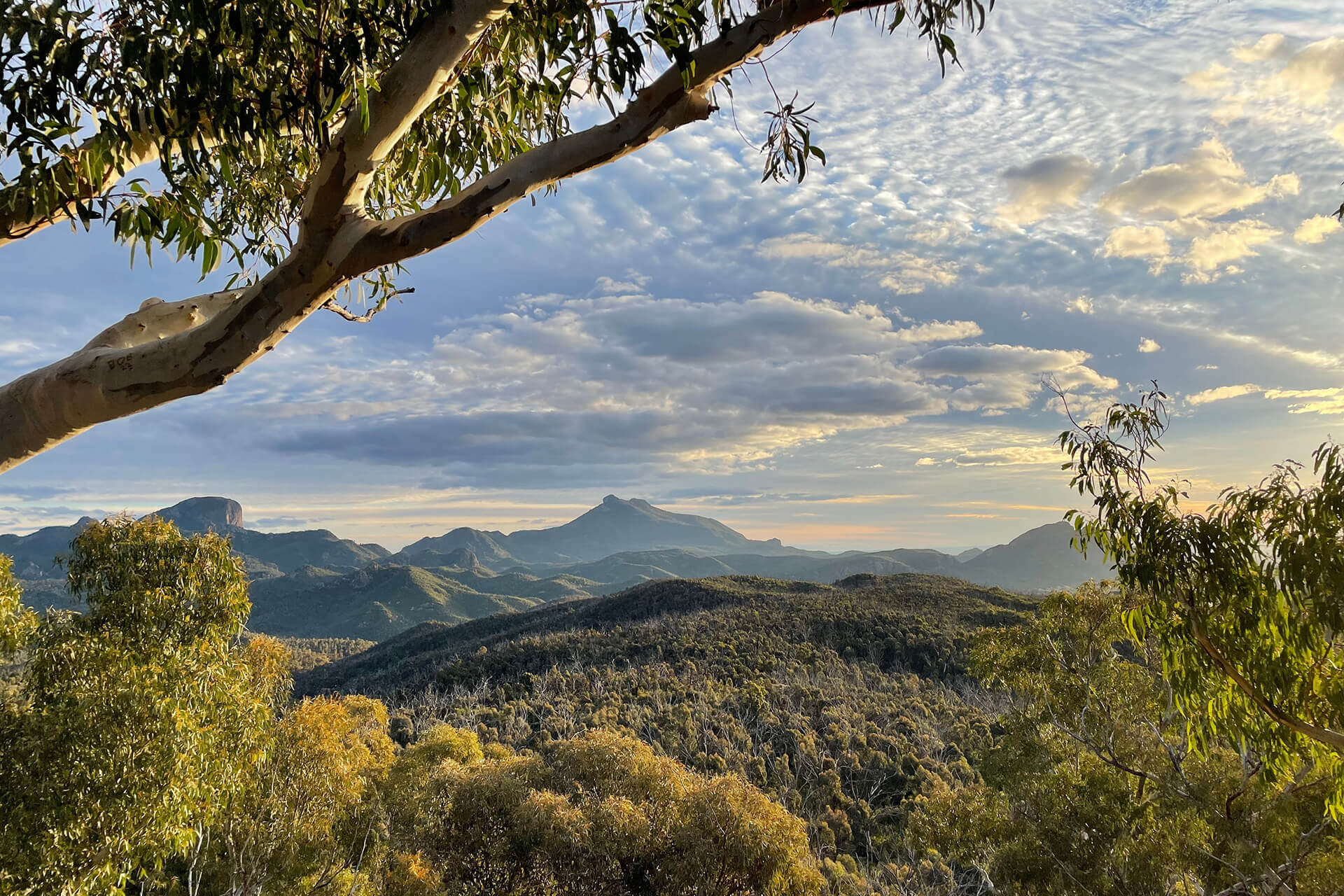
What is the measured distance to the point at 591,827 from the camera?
1086cm

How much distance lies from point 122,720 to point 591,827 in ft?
26.4

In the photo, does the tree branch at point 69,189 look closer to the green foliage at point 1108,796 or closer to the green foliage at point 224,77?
the green foliage at point 224,77

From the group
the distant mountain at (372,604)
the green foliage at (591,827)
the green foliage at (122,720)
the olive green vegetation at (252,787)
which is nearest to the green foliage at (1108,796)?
the green foliage at (591,827)

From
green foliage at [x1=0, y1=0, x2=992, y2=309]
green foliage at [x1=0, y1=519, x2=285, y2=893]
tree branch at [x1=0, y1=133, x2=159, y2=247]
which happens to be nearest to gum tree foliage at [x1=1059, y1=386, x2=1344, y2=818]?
green foliage at [x1=0, y1=0, x2=992, y2=309]

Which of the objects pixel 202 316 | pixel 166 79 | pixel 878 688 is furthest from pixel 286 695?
pixel 878 688

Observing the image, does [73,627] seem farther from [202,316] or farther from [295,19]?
[295,19]

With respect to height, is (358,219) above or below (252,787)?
above

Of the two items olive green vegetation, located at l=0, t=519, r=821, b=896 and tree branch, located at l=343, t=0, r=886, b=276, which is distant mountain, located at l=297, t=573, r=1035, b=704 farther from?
tree branch, located at l=343, t=0, r=886, b=276

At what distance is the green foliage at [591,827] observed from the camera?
9977 millimetres

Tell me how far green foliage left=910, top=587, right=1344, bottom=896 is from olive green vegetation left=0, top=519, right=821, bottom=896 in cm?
326

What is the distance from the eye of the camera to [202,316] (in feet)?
9.55

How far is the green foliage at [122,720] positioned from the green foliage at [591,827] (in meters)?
6.62

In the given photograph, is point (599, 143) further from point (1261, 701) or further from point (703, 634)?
point (703, 634)

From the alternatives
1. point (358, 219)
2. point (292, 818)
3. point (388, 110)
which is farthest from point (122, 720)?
point (292, 818)
